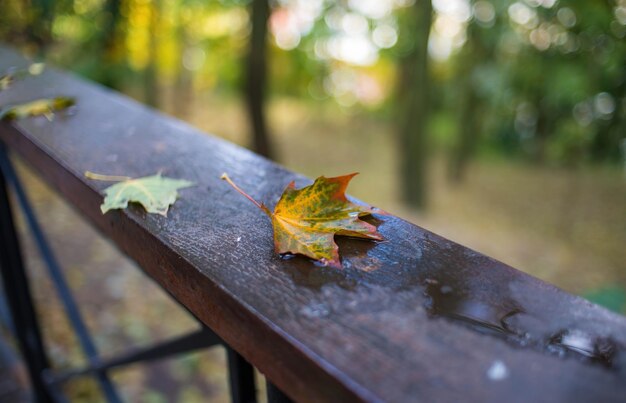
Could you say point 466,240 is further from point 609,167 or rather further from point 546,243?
point 609,167

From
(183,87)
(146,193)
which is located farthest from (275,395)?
(183,87)

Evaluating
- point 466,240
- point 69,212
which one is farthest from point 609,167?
point 69,212

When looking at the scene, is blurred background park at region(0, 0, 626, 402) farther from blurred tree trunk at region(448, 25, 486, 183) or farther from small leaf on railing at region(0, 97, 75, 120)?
small leaf on railing at region(0, 97, 75, 120)

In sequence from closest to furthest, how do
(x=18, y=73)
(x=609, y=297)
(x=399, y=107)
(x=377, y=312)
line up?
(x=377, y=312)
(x=18, y=73)
(x=609, y=297)
(x=399, y=107)

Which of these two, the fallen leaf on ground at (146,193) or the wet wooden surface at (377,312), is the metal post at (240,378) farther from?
the fallen leaf on ground at (146,193)

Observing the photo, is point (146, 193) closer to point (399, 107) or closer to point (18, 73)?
point (18, 73)

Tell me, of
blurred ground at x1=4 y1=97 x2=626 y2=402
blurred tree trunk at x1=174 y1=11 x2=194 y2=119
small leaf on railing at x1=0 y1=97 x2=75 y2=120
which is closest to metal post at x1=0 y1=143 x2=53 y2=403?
small leaf on railing at x1=0 y1=97 x2=75 y2=120
